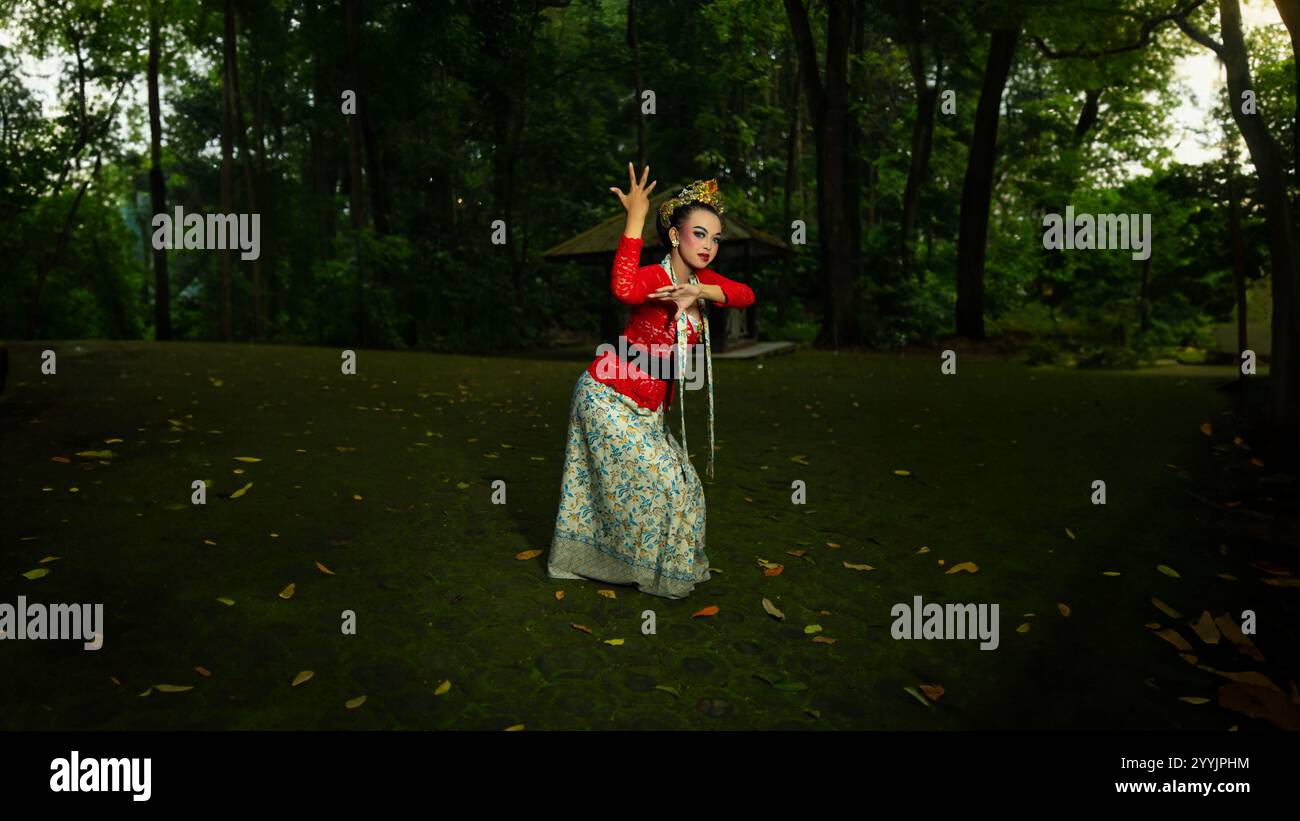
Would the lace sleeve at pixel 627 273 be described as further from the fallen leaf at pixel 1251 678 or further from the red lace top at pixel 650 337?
the fallen leaf at pixel 1251 678

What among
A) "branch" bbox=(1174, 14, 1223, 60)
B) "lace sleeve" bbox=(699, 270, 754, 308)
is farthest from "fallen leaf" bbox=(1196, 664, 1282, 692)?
"branch" bbox=(1174, 14, 1223, 60)

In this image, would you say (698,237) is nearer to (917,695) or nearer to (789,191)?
(917,695)

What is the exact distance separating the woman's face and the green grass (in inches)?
80.4

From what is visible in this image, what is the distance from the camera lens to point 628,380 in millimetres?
4809

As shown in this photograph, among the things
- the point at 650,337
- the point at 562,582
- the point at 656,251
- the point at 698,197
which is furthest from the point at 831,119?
the point at 562,582

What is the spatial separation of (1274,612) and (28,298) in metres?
39.8

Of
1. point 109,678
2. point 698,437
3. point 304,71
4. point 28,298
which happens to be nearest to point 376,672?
point 109,678

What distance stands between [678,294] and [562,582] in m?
2.00

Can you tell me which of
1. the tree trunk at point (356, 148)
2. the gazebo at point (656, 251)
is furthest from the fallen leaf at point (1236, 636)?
the tree trunk at point (356, 148)

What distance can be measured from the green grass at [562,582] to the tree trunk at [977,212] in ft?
37.0

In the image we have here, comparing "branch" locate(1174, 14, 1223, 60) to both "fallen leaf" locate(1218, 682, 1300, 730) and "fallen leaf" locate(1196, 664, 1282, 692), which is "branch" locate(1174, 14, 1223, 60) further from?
"fallen leaf" locate(1218, 682, 1300, 730)

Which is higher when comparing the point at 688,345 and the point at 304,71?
the point at 304,71

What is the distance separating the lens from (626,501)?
4816 mm

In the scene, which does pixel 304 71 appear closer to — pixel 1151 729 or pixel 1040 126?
pixel 1040 126
